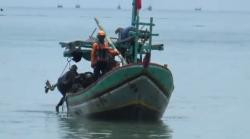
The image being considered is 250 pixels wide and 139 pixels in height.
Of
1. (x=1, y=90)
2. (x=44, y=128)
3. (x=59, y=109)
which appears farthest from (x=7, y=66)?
(x=44, y=128)

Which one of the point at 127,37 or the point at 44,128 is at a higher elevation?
the point at 127,37

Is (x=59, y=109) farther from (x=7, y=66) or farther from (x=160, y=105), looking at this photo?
(x=7, y=66)

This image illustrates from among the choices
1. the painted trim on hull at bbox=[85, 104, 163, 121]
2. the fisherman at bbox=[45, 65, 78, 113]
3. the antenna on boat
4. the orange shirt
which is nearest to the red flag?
the antenna on boat

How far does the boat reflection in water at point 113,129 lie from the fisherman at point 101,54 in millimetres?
1184

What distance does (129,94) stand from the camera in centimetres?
2453

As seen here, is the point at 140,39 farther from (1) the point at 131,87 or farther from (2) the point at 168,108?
(2) the point at 168,108

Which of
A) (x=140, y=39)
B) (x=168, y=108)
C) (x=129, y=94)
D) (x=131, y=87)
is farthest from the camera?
(x=168, y=108)

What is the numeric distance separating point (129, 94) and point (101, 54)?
1.13 meters

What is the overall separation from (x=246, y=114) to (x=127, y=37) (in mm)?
4886

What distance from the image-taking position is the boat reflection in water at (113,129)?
79.7ft

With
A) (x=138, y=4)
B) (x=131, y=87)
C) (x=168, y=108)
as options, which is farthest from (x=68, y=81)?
(x=168, y=108)

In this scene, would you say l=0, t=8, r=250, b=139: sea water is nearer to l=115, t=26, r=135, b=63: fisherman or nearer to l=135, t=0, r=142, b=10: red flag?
l=115, t=26, r=135, b=63: fisherman

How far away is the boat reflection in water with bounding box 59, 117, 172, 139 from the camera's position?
24.3 metres

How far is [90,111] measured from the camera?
25594 millimetres
